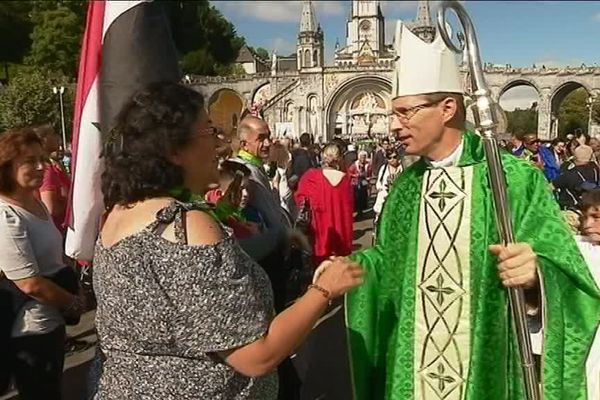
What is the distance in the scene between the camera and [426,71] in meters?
2.70

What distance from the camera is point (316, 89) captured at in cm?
5794

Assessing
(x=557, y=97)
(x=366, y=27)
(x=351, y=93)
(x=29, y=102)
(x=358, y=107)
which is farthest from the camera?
(x=366, y=27)

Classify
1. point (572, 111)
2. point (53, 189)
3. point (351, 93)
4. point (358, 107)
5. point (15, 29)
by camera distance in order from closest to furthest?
point (53, 189)
point (15, 29)
point (351, 93)
point (358, 107)
point (572, 111)

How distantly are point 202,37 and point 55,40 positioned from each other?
59.6ft

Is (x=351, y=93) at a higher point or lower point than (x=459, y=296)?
higher

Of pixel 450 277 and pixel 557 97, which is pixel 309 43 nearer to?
pixel 557 97

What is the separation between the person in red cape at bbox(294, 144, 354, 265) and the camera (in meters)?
7.19

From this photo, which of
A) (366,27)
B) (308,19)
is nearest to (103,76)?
(308,19)

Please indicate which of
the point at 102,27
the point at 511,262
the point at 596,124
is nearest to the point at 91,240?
the point at 102,27

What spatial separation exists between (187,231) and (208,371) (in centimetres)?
40

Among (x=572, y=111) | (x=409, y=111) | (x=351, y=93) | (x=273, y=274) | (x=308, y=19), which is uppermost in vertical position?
(x=308, y=19)

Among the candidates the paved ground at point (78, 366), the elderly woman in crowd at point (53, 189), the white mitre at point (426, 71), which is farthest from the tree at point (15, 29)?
the white mitre at point (426, 71)

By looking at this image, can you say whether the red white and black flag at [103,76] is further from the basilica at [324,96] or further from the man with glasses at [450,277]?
the basilica at [324,96]

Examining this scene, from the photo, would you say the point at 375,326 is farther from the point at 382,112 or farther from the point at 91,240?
the point at 382,112
